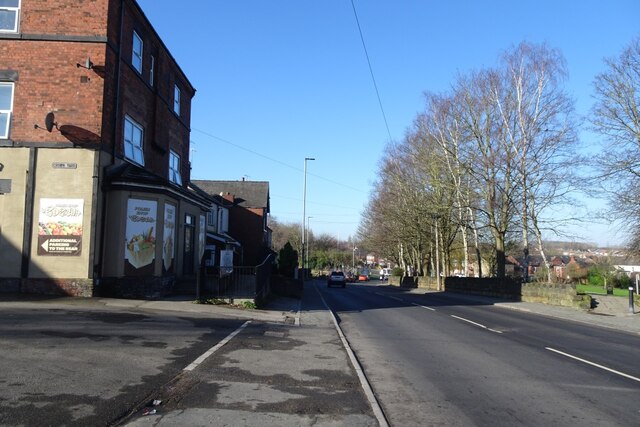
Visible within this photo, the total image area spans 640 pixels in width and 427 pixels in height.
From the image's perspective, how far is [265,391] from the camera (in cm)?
700

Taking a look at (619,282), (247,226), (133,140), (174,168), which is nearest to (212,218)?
(247,226)

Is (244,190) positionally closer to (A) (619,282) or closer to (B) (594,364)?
(A) (619,282)

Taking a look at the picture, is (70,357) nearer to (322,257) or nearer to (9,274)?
(9,274)

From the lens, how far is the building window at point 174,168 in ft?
83.4

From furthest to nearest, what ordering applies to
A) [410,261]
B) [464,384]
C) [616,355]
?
[410,261]
[616,355]
[464,384]

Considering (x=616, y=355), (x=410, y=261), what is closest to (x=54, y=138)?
(x=616, y=355)

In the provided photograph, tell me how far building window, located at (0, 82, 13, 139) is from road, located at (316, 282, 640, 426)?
12156 millimetres

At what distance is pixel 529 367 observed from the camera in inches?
376

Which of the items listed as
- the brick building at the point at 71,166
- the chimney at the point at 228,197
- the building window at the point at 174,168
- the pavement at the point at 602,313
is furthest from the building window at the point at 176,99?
the chimney at the point at 228,197

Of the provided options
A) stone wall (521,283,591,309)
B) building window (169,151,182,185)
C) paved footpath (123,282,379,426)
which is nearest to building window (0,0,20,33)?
building window (169,151,182,185)

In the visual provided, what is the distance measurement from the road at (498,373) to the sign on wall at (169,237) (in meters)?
7.33

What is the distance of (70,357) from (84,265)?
8888mm

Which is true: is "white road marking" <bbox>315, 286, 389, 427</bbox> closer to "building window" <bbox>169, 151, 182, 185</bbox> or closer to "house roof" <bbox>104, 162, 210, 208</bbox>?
→ "house roof" <bbox>104, 162, 210, 208</bbox>

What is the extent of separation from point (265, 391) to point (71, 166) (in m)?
12.3
